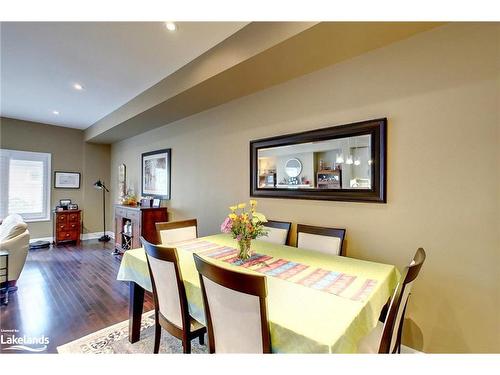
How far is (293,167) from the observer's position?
2.58m

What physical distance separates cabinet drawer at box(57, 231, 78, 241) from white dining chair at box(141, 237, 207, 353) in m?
5.08

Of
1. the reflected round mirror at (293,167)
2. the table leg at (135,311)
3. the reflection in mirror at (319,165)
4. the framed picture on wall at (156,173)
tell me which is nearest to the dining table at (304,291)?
the table leg at (135,311)

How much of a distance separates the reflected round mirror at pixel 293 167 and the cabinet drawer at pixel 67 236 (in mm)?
5433

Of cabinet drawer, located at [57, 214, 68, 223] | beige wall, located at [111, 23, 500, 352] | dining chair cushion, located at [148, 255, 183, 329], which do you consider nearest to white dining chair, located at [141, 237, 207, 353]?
dining chair cushion, located at [148, 255, 183, 329]

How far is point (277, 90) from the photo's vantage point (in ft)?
8.85

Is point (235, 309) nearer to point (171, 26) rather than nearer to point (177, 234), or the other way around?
point (177, 234)

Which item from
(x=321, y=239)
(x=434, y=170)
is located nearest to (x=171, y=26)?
(x=321, y=239)

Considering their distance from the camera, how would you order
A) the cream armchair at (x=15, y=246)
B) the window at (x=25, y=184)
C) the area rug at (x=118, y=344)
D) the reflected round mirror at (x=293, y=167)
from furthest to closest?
the window at (x=25, y=184), the cream armchair at (x=15, y=246), the reflected round mirror at (x=293, y=167), the area rug at (x=118, y=344)

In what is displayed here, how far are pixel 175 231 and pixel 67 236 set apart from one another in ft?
14.5

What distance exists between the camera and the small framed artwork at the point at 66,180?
5641 millimetres

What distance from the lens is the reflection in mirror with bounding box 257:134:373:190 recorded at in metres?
2.09

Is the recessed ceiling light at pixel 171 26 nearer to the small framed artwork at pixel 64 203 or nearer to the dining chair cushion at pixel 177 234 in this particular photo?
the dining chair cushion at pixel 177 234

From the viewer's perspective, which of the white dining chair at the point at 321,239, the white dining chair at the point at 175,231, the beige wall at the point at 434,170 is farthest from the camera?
the white dining chair at the point at 175,231

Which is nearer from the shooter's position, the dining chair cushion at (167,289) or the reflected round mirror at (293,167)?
the dining chair cushion at (167,289)
